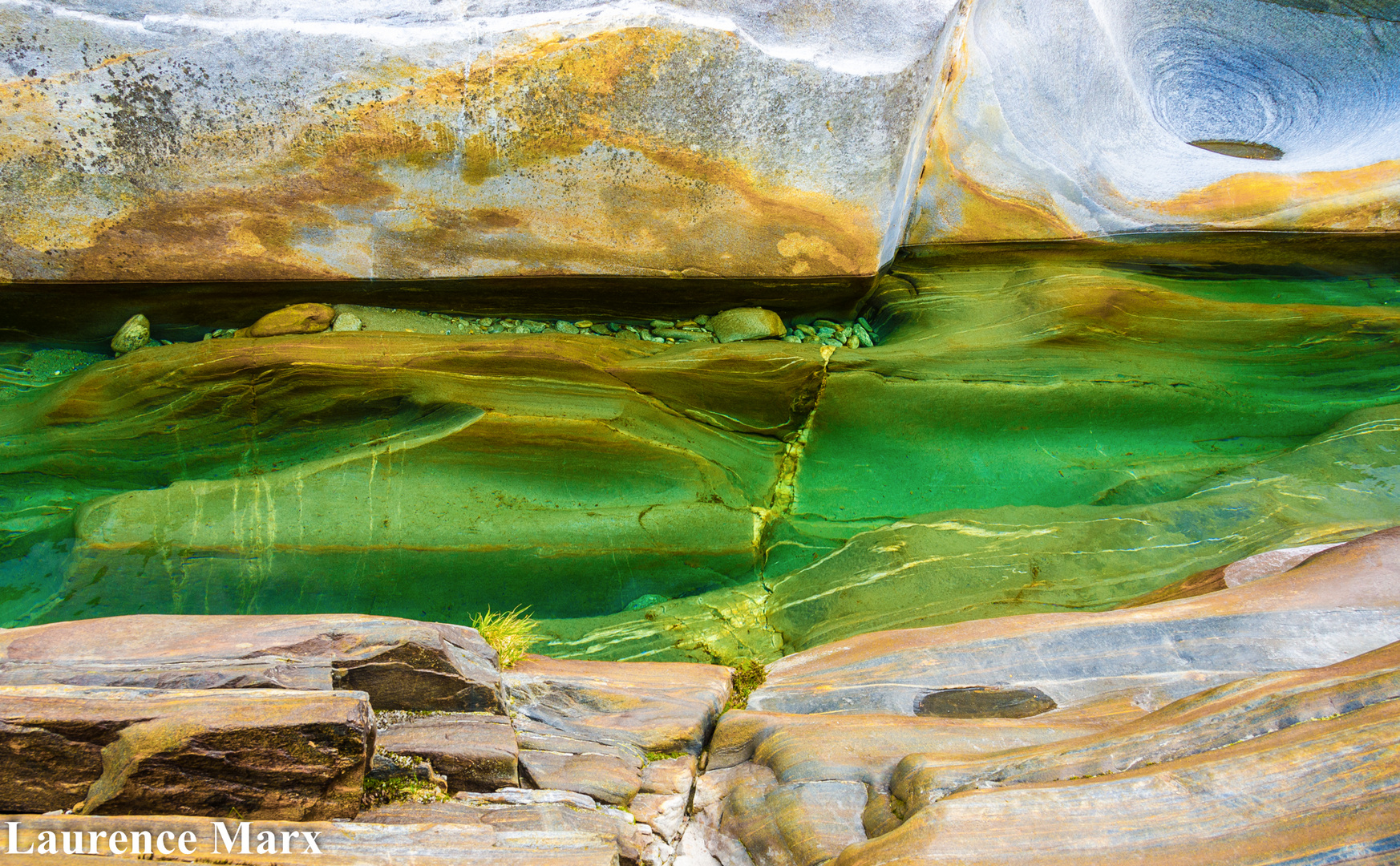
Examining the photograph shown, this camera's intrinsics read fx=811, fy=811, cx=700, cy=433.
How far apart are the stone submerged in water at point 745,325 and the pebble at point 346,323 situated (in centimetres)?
212

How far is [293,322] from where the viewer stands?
186 inches

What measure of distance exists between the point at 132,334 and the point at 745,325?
3597mm

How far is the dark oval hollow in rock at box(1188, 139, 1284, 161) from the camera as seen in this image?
6.19 meters

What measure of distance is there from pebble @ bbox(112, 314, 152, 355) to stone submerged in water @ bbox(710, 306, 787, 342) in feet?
11.0

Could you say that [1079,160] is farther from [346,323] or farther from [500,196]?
[346,323]

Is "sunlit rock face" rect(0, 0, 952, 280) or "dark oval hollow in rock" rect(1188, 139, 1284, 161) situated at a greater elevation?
"dark oval hollow in rock" rect(1188, 139, 1284, 161)

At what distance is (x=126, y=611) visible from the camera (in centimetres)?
392

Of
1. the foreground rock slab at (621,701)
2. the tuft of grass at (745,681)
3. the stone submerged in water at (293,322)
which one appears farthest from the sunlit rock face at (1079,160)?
the stone submerged in water at (293,322)

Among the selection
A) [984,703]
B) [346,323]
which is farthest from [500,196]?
[984,703]

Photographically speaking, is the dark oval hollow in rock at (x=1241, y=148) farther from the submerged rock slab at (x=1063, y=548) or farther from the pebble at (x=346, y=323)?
the pebble at (x=346, y=323)

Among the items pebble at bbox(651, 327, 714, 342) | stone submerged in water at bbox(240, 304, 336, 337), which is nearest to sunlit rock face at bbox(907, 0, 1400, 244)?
pebble at bbox(651, 327, 714, 342)

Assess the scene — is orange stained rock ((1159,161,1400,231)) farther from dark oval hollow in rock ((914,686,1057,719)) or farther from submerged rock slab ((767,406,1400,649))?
dark oval hollow in rock ((914,686,1057,719))

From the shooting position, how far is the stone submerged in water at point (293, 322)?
186 inches

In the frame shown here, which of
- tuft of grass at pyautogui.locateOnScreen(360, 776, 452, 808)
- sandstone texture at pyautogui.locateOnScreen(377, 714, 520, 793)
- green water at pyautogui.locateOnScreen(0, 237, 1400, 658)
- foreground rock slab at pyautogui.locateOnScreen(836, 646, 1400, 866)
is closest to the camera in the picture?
foreground rock slab at pyautogui.locateOnScreen(836, 646, 1400, 866)
